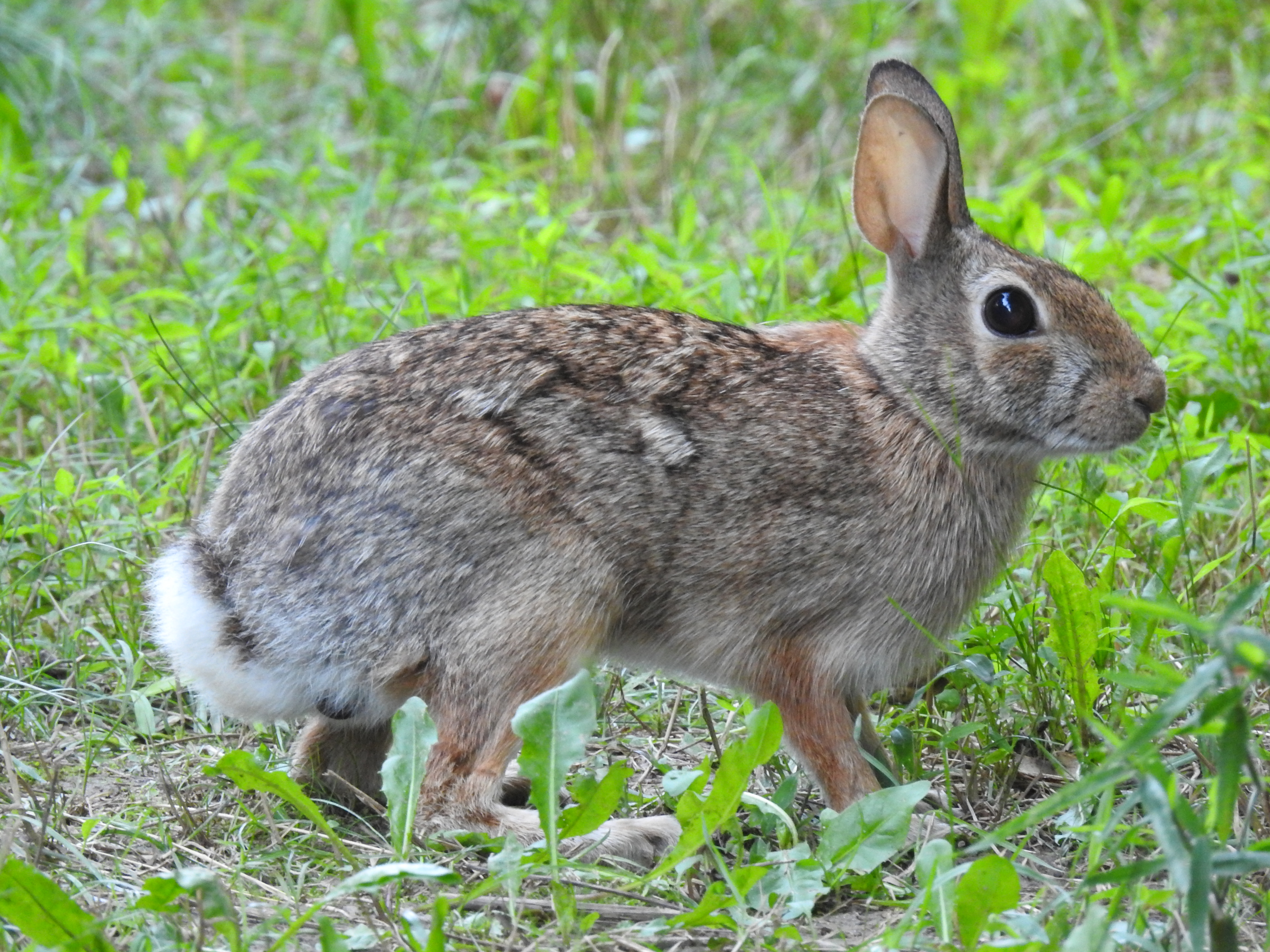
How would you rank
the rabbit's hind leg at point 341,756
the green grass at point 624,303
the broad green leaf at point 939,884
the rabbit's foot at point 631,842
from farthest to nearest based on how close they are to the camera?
the rabbit's hind leg at point 341,756 < the rabbit's foot at point 631,842 < the green grass at point 624,303 < the broad green leaf at point 939,884

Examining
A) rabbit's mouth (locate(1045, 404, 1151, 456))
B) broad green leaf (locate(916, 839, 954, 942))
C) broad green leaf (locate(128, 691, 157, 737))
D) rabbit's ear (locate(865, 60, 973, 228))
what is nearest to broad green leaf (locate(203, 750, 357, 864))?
broad green leaf (locate(128, 691, 157, 737))

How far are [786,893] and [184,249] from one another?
4.22 m

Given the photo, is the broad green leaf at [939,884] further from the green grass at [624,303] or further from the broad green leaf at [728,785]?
the broad green leaf at [728,785]

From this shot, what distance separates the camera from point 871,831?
10.2 feet

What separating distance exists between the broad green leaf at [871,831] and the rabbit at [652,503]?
0.42 meters

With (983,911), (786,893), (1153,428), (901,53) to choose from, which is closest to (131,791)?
(786,893)

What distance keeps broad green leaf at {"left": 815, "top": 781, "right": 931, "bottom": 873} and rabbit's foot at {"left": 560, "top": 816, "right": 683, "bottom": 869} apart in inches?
14.2

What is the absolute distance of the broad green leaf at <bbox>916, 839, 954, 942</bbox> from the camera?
9.20 feet

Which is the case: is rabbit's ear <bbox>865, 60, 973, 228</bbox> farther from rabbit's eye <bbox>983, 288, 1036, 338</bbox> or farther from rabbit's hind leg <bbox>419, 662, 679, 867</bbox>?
rabbit's hind leg <bbox>419, 662, 679, 867</bbox>

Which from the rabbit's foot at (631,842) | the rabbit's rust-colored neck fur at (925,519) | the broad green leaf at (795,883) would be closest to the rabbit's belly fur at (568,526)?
the rabbit's rust-colored neck fur at (925,519)

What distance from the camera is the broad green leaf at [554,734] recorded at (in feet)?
9.91

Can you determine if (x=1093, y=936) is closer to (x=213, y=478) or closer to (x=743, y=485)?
(x=743, y=485)

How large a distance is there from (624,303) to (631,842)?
2.38 metres

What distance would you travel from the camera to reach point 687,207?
19.4 feet
